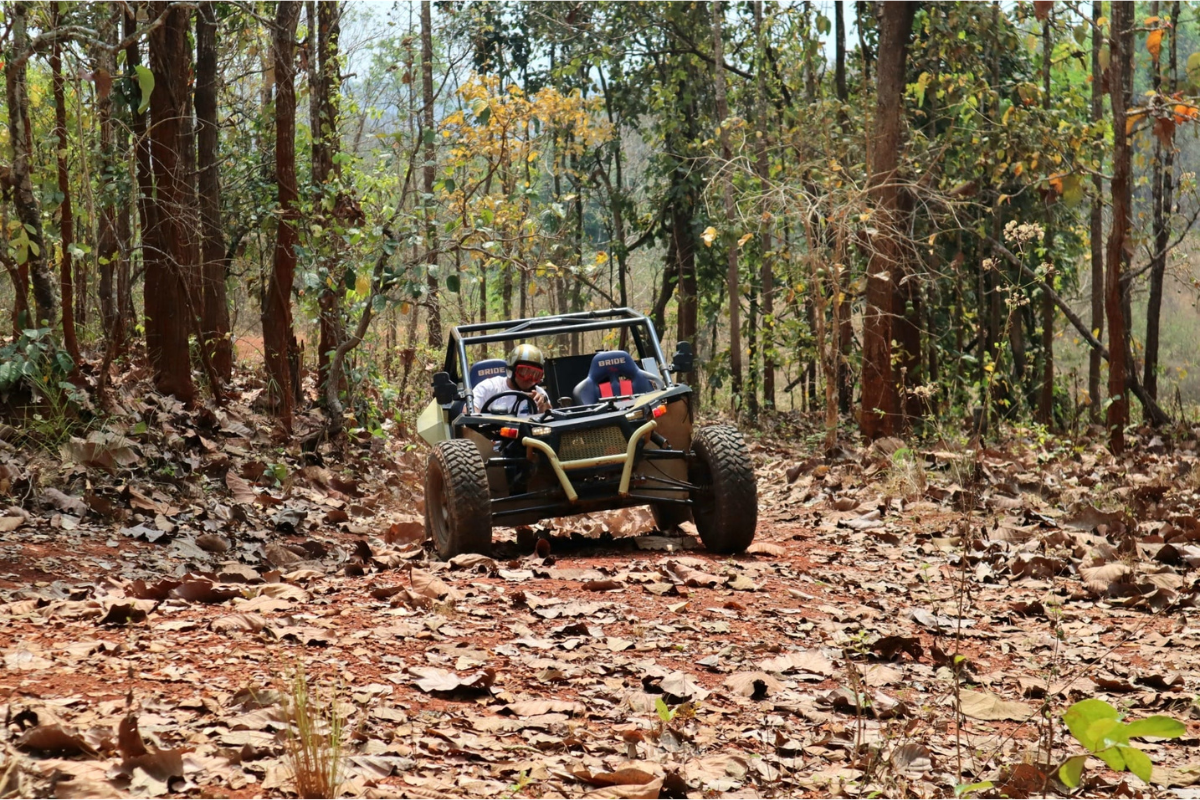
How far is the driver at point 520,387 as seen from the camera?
26.6 feet

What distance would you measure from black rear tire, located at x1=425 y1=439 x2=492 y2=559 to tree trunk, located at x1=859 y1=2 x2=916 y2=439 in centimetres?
680

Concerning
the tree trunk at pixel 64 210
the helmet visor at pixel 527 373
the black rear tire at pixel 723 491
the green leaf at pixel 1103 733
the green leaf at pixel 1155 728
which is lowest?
the black rear tire at pixel 723 491

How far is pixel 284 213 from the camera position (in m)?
11.4

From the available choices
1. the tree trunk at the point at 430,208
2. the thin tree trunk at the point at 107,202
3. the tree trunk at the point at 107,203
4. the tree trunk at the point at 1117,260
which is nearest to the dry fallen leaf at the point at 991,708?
the thin tree trunk at the point at 107,202

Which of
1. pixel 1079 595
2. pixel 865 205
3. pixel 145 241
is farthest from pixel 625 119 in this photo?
pixel 1079 595

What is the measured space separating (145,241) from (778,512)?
606cm

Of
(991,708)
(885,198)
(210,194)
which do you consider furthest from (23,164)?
(885,198)

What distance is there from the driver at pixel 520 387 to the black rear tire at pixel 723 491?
1.15m

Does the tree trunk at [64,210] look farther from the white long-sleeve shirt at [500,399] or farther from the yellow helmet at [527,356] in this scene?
the yellow helmet at [527,356]

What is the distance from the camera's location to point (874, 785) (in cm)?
357

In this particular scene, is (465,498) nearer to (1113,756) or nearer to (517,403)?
(517,403)

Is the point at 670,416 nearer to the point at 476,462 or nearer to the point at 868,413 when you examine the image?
the point at 476,462

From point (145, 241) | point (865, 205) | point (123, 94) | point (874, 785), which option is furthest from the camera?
point (865, 205)

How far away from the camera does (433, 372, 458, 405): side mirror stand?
812 cm
